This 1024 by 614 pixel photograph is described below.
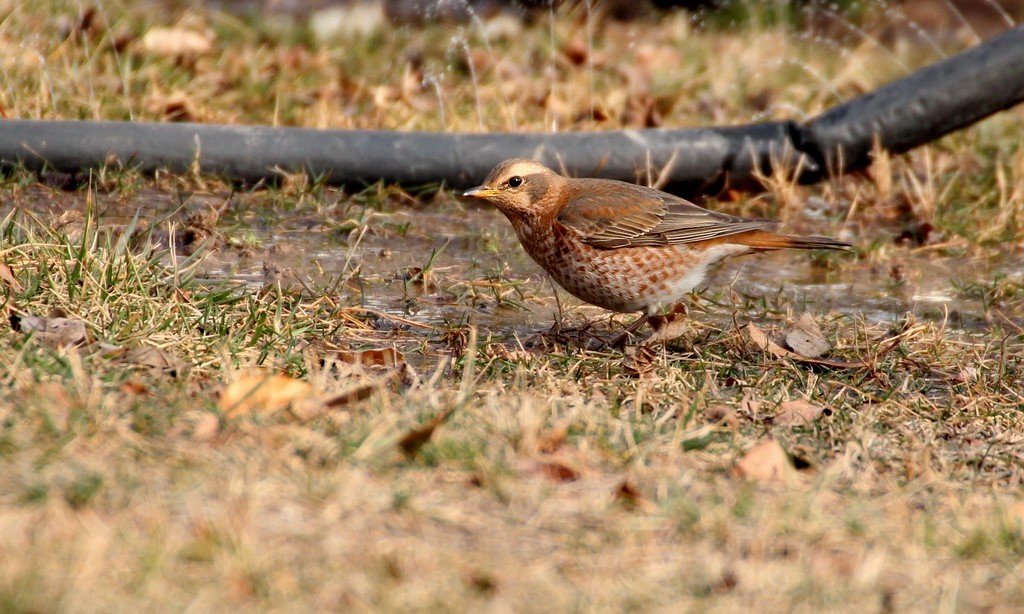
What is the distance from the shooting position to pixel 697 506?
3389 millimetres

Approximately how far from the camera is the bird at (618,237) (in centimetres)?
547

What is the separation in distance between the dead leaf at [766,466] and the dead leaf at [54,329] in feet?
7.26

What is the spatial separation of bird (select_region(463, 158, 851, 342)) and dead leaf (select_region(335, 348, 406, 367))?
102 centimetres

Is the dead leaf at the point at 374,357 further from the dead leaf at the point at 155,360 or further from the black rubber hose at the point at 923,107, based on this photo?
the black rubber hose at the point at 923,107

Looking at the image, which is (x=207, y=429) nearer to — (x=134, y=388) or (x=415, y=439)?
(x=134, y=388)

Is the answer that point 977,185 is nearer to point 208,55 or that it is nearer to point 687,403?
point 687,403

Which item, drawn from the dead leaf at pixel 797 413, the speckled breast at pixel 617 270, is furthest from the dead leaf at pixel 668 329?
the dead leaf at pixel 797 413

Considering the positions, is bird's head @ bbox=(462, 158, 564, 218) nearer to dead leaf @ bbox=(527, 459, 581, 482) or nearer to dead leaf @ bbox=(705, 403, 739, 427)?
dead leaf @ bbox=(705, 403, 739, 427)

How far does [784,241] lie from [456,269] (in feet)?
5.14

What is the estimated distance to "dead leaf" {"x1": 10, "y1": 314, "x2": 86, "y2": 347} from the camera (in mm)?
4246

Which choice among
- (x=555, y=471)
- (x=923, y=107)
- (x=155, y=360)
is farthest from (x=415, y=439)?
(x=923, y=107)

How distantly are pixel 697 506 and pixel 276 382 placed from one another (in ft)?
4.30

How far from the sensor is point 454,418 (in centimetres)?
370

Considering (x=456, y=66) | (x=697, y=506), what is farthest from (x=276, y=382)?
(x=456, y=66)
